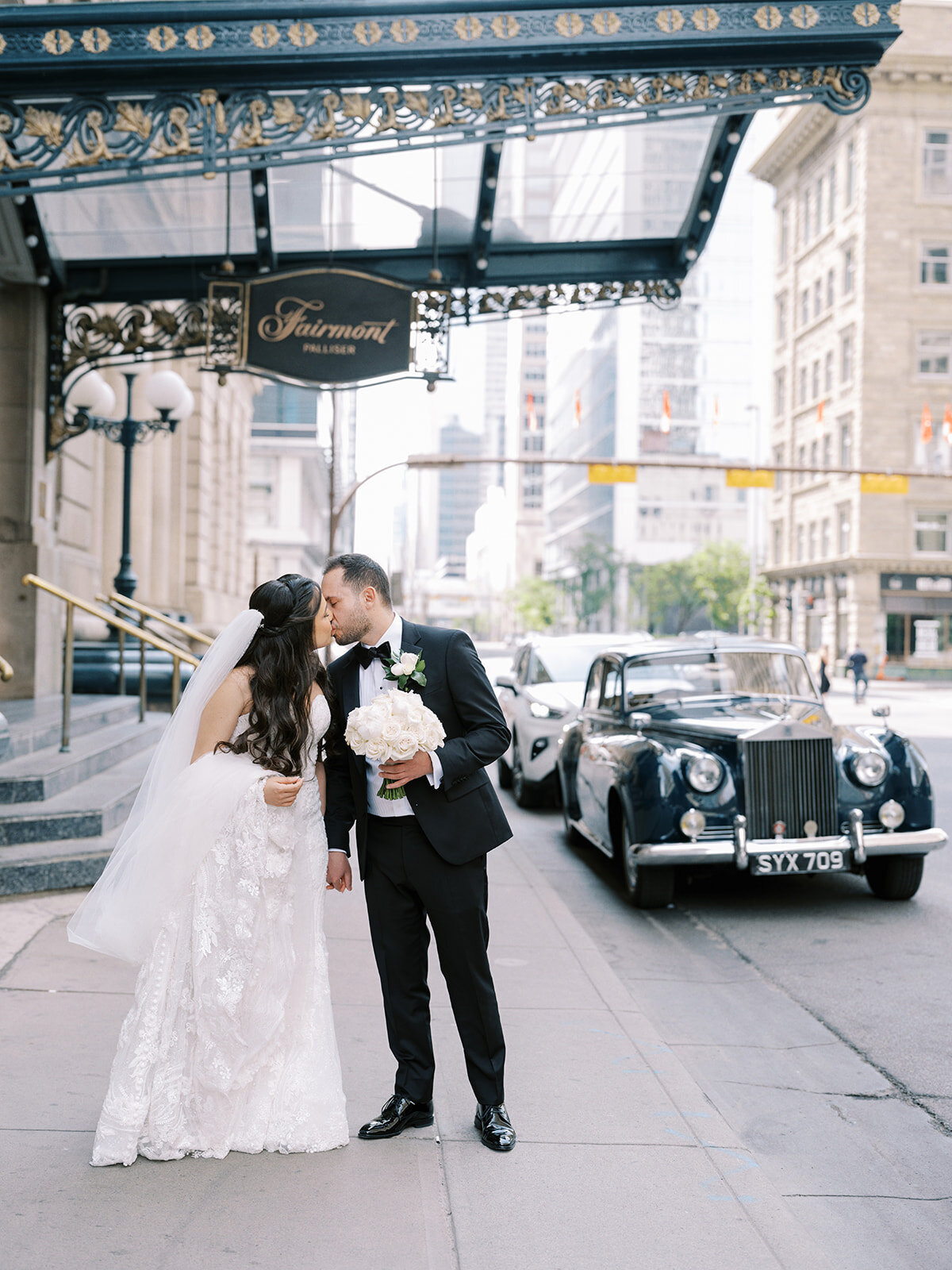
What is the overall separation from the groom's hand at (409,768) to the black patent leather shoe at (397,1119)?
1082 mm

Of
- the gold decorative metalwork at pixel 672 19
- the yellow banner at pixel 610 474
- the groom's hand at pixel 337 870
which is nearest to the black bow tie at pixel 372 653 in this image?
the groom's hand at pixel 337 870

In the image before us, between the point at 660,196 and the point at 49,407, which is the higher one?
the point at 660,196

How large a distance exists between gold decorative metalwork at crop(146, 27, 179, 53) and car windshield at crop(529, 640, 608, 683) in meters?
8.09

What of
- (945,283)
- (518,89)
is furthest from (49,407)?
(945,283)

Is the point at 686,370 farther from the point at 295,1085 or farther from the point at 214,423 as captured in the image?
the point at 295,1085

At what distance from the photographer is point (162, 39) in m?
7.72

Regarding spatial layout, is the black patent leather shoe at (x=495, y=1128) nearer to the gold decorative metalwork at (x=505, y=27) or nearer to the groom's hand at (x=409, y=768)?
the groom's hand at (x=409, y=768)

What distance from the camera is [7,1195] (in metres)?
3.33

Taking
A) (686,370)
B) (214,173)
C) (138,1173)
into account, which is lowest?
(138,1173)

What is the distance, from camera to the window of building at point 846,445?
57.3 metres

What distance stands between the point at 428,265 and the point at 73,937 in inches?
390

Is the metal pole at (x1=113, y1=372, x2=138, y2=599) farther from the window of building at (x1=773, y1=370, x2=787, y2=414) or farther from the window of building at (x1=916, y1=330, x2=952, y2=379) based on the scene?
the window of building at (x1=773, y1=370, x2=787, y2=414)

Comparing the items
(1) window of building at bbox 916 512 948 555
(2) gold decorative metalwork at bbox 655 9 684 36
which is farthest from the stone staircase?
(1) window of building at bbox 916 512 948 555

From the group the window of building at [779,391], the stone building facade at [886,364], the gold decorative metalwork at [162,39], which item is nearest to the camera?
the gold decorative metalwork at [162,39]
